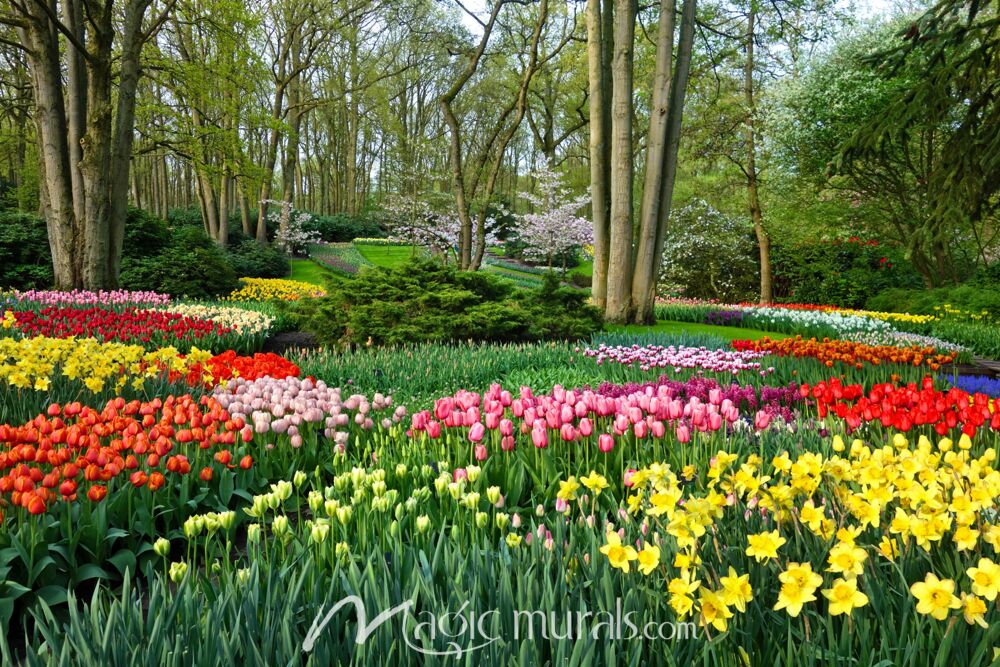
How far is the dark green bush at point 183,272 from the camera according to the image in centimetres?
1469

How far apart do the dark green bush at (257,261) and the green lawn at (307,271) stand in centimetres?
67

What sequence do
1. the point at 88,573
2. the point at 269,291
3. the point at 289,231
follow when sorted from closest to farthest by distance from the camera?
1. the point at 88,573
2. the point at 269,291
3. the point at 289,231

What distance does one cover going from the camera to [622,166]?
10.1 meters

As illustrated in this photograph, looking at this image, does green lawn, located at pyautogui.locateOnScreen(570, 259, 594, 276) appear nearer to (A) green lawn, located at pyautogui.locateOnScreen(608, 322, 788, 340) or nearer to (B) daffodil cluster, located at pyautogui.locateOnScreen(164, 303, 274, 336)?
(A) green lawn, located at pyautogui.locateOnScreen(608, 322, 788, 340)

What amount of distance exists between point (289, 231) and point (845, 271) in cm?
2344

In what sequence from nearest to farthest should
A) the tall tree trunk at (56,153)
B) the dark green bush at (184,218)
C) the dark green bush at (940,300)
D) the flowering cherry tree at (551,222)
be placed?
the tall tree trunk at (56,153) < the dark green bush at (940,300) < the dark green bush at (184,218) < the flowering cherry tree at (551,222)

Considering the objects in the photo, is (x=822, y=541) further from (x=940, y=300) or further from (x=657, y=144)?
(x=940, y=300)

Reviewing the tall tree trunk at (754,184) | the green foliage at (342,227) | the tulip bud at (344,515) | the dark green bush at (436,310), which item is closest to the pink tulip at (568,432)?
the tulip bud at (344,515)

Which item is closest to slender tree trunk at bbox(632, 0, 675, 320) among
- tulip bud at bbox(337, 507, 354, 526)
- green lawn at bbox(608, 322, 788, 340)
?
green lawn at bbox(608, 322, 788, 340)

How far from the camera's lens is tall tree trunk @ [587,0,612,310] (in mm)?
10938

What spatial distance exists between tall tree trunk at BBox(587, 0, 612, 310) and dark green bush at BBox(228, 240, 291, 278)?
14461mm

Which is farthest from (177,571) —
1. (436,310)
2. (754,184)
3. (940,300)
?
(754,184)

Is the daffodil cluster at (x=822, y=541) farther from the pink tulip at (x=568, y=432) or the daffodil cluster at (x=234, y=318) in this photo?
the daffodil cluster at (x=234, y=318)

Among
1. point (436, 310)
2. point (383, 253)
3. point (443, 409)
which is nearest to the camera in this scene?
point (443, 409)
